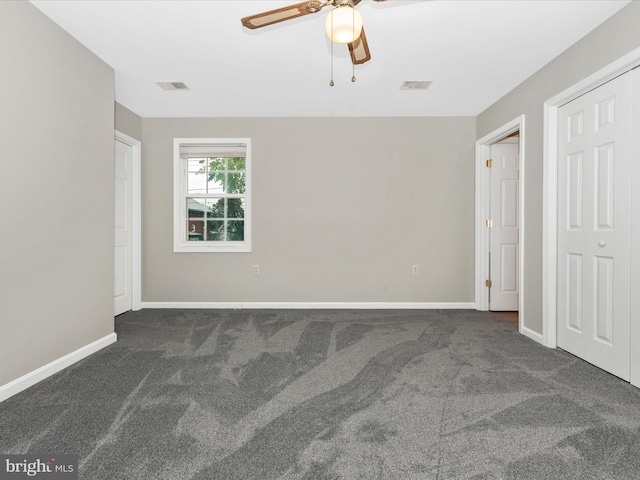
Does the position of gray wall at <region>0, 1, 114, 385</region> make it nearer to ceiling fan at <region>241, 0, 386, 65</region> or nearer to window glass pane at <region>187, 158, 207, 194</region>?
window glass pane at <region>187, 158, 207, 194</region>

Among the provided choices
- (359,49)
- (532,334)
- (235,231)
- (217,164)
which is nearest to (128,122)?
(217,164)

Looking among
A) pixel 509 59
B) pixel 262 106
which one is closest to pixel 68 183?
pixel 262 106

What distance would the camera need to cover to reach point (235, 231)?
4668 mm

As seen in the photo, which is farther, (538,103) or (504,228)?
(504,228)

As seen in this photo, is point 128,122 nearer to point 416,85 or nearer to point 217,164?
point 217,164

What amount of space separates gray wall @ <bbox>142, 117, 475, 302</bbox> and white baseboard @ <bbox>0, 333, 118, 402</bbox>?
71.4 inches

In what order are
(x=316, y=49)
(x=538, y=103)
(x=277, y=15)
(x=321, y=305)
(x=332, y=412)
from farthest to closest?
(x=321, y=305), (x=538, y=103), (x=316, y=49), (x=332, y=412), (x=277, y=15)

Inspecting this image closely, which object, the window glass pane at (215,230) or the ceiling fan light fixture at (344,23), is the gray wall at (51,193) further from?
the ceiling fan light fixture at (344,23)

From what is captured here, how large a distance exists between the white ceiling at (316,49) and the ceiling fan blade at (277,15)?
0.70m

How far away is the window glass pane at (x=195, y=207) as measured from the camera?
4676 mm

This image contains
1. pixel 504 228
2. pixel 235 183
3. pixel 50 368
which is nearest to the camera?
pixel 50 368

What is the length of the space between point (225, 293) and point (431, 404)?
3.19m

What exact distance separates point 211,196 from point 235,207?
360mm

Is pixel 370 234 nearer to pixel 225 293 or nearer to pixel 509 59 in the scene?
pixel 225 293
